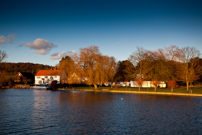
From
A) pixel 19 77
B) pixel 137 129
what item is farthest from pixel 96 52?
pixel 19 77

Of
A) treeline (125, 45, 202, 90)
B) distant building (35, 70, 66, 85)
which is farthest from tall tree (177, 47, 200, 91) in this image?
distant building (35, 70, 66, 85)

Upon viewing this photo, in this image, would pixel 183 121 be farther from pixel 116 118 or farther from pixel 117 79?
pixel 117 79

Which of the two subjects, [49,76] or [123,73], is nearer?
[123,73]

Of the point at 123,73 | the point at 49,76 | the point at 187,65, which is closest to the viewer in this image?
the point at 187,65

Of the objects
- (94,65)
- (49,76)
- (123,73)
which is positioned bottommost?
(49,76)

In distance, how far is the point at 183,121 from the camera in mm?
22078

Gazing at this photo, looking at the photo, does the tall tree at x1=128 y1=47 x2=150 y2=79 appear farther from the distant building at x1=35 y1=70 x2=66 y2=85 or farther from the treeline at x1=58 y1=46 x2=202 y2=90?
the distant building at x1=35 y1=70 x2=66 y2=85

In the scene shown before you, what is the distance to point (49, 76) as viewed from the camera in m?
111

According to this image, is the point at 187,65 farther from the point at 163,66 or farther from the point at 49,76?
the point at 49,76

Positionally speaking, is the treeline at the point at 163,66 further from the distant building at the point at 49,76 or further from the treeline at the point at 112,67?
the distant building at the point at 49,76

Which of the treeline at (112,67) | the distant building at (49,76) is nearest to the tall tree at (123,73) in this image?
the treeline at (112,67)

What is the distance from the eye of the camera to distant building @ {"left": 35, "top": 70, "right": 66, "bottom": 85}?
10812cm

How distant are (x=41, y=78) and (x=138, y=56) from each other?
2438 inches

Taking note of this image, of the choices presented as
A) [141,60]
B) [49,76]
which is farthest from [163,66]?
[49,76]
